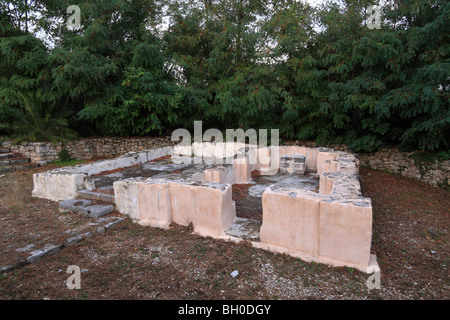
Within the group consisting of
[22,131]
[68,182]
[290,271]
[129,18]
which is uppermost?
[129,18]

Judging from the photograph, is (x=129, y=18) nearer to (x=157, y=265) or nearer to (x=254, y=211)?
(x=254, y=211)

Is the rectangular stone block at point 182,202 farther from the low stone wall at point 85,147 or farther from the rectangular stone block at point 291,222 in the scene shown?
the low stone wall at point 85,147

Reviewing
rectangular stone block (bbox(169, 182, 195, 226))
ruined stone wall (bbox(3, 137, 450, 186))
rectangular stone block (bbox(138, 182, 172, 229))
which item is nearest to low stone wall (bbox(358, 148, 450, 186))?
ruined stone wall (bbox(3, 137, 450, 186))

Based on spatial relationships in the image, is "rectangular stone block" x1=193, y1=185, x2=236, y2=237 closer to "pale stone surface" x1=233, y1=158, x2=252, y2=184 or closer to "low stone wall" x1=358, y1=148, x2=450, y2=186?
"pale stone surface" x1=233, y1=158, x2=252, y2=184

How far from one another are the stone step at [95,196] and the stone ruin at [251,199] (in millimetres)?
18

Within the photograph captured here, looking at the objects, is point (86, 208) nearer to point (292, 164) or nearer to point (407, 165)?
point (292, 164)

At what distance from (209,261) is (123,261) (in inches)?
37.9

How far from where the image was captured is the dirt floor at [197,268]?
7.72ft

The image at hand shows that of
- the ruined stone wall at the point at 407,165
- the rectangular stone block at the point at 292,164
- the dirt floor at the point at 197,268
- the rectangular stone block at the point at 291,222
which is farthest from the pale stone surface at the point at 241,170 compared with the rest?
the ruined stone wall at the point at 407,165

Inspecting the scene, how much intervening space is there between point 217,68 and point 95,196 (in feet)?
24.7

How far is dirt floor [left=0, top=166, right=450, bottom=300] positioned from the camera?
2.35m

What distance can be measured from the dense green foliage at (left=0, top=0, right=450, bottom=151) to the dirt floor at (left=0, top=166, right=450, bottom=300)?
16.6 feet

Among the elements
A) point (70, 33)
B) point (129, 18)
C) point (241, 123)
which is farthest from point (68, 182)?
point (129, 18)

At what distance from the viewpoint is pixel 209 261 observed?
9.42 ft
